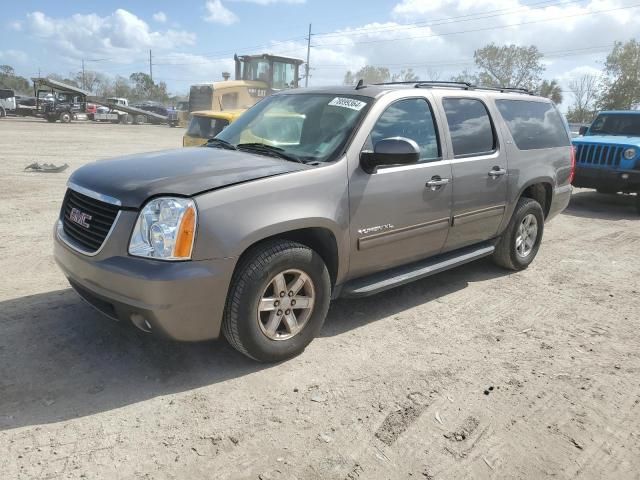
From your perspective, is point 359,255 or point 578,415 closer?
point 578,415

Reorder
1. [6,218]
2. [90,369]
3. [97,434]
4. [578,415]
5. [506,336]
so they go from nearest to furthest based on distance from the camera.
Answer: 1. [97,434]
2. [578,415]
3. [90,369]
4. [506,336]
5. [6,218]

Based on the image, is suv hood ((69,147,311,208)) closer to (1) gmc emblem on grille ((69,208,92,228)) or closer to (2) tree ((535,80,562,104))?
(1) gmc emblem on grille ((69,208,92,228))

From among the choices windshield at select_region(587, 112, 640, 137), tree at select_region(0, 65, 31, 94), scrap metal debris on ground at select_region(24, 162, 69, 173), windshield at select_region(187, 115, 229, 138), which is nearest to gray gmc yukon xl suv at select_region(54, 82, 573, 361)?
windshield at select_region(187, 115, 229, 138)

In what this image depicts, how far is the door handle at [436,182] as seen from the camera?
409 centimetres

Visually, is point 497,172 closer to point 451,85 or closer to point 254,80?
point 451,85

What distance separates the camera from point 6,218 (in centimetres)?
686

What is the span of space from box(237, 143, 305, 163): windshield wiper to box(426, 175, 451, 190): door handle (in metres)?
1.14

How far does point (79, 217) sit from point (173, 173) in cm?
71

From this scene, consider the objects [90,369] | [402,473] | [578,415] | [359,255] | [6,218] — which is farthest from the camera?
[6,218]

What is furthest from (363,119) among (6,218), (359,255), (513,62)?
(513,62)

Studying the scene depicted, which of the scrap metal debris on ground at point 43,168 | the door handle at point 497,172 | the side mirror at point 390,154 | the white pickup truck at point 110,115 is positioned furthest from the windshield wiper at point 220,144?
the white pickup truck at point 110,115

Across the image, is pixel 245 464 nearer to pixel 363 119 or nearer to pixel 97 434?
pixel 97 434

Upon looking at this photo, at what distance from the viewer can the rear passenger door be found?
4.41 meters

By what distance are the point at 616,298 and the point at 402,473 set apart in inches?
139
